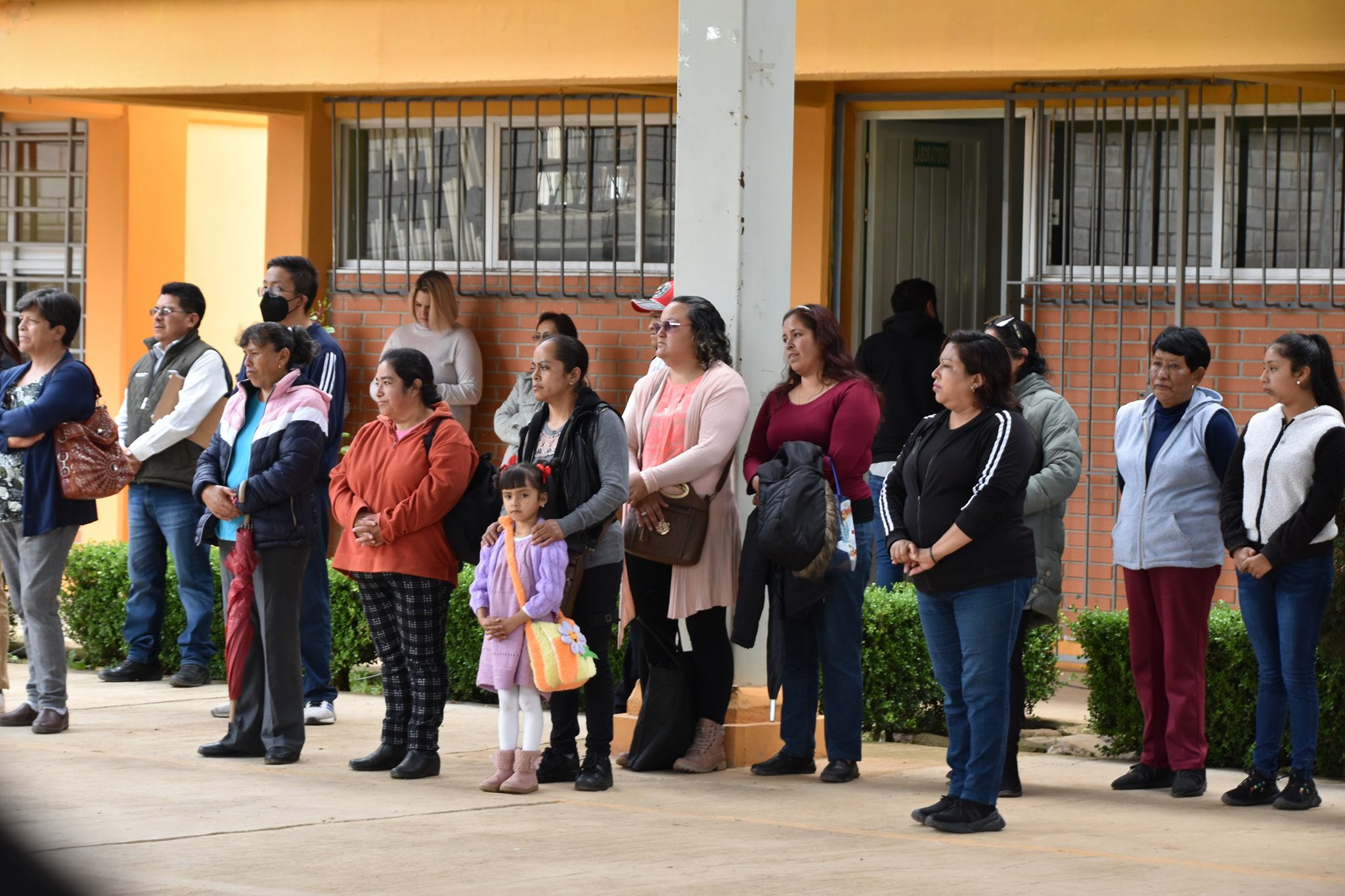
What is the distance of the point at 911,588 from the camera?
8.58 meters

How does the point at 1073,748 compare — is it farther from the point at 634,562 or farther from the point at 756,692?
the point at 634,562

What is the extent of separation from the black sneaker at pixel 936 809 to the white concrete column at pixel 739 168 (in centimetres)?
166

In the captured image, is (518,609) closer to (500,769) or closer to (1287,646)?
Result: (500,769)

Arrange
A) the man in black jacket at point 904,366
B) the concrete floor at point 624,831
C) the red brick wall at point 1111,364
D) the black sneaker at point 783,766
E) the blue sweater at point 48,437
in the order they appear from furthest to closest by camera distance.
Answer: the man in black jacket at point 904,366, the red brick wall at point 1111,364, the blue sweater at point 48,437, the black sneaker at point 783,766, the concrete floor at point 624,831

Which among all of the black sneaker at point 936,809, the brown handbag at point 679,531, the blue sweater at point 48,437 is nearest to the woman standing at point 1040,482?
the black sneaker at point 936,809

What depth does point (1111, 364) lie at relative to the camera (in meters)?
10.3

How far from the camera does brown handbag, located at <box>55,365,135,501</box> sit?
7609 millimetres

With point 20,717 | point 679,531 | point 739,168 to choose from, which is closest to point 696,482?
point 679,531

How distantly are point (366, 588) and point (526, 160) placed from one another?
553cm

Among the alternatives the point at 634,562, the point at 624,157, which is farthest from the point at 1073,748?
the point at 624,157

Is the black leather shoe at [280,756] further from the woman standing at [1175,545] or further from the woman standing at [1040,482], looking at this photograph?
the woman standing at [1175,545]

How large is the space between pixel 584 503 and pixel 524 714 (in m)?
0.80

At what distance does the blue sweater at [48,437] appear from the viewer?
7.57 metres

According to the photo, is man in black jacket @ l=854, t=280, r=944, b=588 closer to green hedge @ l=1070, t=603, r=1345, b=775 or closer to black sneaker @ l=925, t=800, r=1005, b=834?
green hedge @ l=1070, t=603, r=1345, b=775
